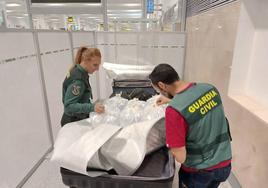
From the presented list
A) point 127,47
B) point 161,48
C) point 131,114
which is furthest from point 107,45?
point 131,114

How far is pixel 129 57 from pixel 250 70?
2.16 meters

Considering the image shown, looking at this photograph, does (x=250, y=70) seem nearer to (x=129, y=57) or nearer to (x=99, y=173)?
(x=99, y=173)

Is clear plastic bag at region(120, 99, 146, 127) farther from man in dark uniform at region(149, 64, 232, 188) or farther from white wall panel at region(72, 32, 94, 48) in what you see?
white wall panel at region(72, 32, 94, 48)

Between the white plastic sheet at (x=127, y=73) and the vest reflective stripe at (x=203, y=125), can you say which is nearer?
the vest reflective stripe at (x=203, y=125)

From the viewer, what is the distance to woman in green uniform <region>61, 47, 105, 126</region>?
1.34m

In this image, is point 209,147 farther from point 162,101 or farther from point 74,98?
point 74,98

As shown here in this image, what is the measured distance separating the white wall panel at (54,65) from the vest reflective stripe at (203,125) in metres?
1.69

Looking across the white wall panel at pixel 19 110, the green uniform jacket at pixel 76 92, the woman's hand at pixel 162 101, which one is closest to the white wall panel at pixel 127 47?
the white wall panel at pixel 19 110

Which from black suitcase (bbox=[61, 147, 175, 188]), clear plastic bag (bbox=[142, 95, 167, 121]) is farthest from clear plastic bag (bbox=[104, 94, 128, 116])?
black suitcase (bbox=[61, 147, 175, 188])

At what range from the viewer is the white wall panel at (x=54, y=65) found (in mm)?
2092

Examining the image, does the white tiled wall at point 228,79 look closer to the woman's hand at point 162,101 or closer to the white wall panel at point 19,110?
the woman's hand at point 162,101

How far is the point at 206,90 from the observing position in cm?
93

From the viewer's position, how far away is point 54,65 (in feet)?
7.47

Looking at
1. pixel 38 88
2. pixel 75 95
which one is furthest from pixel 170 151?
pixel 38 88
